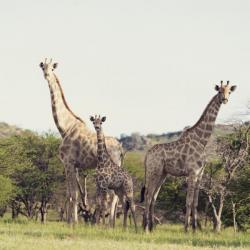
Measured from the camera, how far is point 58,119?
933 inches

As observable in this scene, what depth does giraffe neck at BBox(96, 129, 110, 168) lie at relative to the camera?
70.9 ft

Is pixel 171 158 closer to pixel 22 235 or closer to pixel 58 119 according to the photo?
pixel 58 119

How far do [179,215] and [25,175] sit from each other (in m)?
12.3

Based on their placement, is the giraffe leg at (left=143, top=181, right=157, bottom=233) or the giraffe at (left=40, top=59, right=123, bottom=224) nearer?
the giraffe leg at (left=143, top=181, right=157, bottom=233)

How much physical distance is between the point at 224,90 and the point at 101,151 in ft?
14.2

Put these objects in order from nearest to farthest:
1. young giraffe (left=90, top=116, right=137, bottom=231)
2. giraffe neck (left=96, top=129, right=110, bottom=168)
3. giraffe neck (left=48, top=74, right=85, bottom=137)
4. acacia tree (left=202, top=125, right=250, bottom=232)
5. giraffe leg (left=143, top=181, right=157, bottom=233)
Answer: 1. young giraffe (left=90, top=116, right=137, bottom=231)
2. giraffe neck (left=96, top=129, right=110, bottom=168)
3. giraffe leg (left=143, top=181, right=157, bottom=233)
4. giraffe neck (left=48, top=74, right=85, bottom=137)
5. acacia tree (left=202, top=125, right=250, bottom=232)

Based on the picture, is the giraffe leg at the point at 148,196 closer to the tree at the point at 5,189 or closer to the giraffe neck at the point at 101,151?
the giraffe neck at the point at 101,151

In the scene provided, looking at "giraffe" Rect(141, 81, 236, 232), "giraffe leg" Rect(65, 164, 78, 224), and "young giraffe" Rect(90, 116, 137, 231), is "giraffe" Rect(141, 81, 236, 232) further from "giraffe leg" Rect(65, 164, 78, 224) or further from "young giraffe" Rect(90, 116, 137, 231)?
"giraffe leg" Rect(65, 164, 78, 224)

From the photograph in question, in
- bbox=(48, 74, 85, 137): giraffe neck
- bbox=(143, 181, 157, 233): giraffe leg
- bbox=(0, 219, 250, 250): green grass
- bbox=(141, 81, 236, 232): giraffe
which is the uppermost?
bbox=(48, 74, 85, 137): giraffe neck

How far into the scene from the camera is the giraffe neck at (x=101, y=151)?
21.6 meters

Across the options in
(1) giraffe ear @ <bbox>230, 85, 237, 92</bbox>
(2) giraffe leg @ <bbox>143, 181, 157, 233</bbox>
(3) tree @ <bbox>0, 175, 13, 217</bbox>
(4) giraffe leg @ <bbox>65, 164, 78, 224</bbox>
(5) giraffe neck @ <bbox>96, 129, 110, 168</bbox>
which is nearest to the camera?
(1) giraffe ear @ <bbox>230, 85, 237, 92</bbox>

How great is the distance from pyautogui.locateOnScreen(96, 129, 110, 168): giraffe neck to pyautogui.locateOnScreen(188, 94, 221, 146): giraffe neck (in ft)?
9.56

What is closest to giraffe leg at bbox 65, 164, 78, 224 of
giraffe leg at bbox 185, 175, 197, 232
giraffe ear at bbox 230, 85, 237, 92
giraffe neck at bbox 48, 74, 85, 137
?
giraffe neck at bbox 48, 74, 85, 137

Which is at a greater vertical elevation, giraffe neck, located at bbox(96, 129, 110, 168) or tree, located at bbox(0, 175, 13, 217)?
tree, located at bbox(0, 175, 13, 217)
